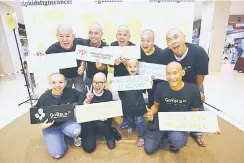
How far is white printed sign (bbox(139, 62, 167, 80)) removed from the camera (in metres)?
1.64

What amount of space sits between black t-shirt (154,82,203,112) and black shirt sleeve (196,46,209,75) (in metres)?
0.18

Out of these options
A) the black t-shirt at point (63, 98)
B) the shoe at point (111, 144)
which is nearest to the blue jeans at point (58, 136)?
the black t-shirt at point (63, 98)

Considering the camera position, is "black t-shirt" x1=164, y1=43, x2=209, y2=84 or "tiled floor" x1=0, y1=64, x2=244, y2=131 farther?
"tiled floor" x1=0, y1=64, x2=244, y2=131

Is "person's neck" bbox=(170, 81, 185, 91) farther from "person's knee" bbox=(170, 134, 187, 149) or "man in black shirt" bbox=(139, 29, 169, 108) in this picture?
"person's knee" bbox=(170, 134, 187, 149)

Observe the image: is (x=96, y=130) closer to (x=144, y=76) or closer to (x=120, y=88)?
(x=120, y=88)

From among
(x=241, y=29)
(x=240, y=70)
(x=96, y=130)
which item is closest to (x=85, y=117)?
(x=96, y=130)

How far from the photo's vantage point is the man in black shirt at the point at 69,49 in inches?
65.6

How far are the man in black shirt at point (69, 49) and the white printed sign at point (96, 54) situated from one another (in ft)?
0.30

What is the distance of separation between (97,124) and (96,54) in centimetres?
76

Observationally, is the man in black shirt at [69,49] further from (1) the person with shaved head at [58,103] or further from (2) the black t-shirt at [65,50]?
(1) the person with shaved head at [58,103]

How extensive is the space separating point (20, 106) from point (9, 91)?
1.36 metres

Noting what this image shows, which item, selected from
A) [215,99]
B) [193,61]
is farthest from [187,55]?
[215,99]

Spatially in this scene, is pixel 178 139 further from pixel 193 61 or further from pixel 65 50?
pixel 65 50

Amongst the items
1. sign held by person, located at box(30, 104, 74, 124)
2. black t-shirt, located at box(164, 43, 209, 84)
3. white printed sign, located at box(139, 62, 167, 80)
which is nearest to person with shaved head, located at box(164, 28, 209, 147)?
black t-shirt, located at box(164, 43, 209, 84)
